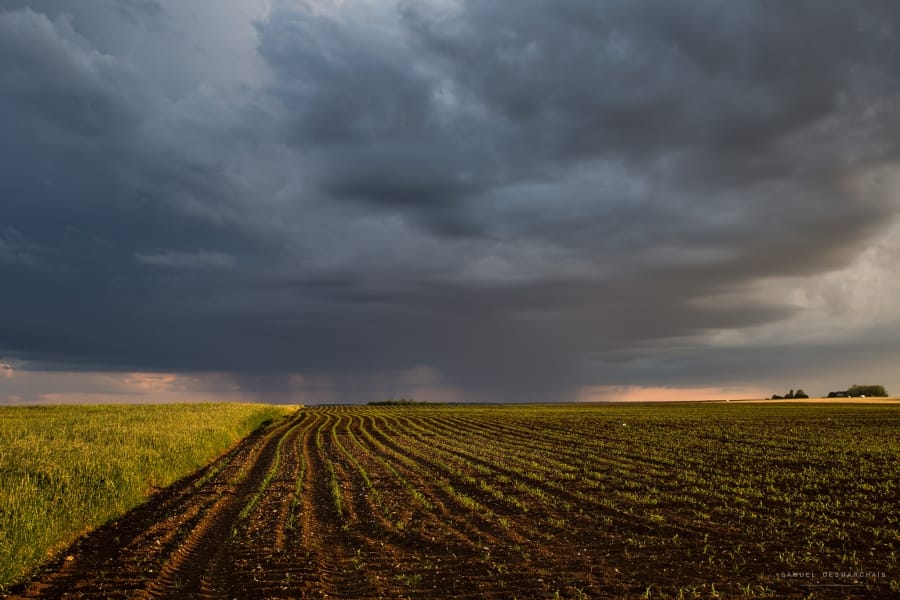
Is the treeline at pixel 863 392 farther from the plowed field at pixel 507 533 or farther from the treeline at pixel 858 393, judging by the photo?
the plowed field at pixel 507 533

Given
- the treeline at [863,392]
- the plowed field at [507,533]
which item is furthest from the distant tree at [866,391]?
the plowed field at [507,533]

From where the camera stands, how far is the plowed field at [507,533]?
10422mm

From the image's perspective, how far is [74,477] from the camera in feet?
55.3

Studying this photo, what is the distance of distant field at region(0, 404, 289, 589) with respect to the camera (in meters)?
12.4

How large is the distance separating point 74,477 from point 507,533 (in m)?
12.8

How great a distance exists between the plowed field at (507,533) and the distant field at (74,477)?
0.60 metres

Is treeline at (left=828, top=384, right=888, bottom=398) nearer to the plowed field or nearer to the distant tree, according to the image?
the distant tree

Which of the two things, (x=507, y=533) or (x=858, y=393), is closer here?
(x=507, y=533)

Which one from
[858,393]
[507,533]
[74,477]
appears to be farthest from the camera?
[858,393]

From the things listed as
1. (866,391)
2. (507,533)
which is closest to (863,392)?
(866,391)

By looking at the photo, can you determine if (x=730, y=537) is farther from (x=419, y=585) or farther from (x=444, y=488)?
(x=444, y=488)

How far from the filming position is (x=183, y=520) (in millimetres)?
15883

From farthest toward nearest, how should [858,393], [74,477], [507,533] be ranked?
[858,393] → [74,477] → [507,533]

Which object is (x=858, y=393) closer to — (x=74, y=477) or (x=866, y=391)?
(x=866, y=391)
